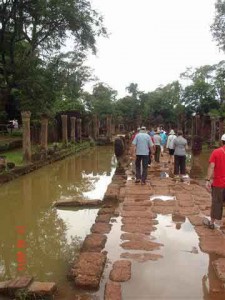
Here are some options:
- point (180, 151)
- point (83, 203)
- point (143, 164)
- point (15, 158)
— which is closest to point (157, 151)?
point (180, 151)

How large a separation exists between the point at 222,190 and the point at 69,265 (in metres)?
2.82

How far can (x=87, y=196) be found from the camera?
36.1ft

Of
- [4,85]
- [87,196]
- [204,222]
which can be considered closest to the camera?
[204,222]

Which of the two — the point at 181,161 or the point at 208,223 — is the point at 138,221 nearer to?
the point at 208,223

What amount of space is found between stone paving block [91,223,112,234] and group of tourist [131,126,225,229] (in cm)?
171

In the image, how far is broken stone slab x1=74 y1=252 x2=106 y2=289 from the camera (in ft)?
15.3

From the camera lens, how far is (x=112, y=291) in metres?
4.41

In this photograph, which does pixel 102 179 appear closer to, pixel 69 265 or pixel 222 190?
pixel 222 190

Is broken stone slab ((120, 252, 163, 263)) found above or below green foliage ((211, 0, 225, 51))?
below

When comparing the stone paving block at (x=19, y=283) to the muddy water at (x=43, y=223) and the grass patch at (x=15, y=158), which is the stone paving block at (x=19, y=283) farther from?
the grass patch at (x=15, y=158)

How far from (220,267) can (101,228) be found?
246 cm

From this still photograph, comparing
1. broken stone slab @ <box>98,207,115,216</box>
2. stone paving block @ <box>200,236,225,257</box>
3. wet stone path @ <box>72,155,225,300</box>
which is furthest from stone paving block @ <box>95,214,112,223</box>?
stone paving block @ <box>200,236,225,257</box>

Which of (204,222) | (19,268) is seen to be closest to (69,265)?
(19,268)

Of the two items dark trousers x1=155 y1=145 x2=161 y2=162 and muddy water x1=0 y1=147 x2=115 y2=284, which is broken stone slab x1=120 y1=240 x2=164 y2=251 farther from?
dark trousers x1=155 y1=145 x2=161 y2=162
